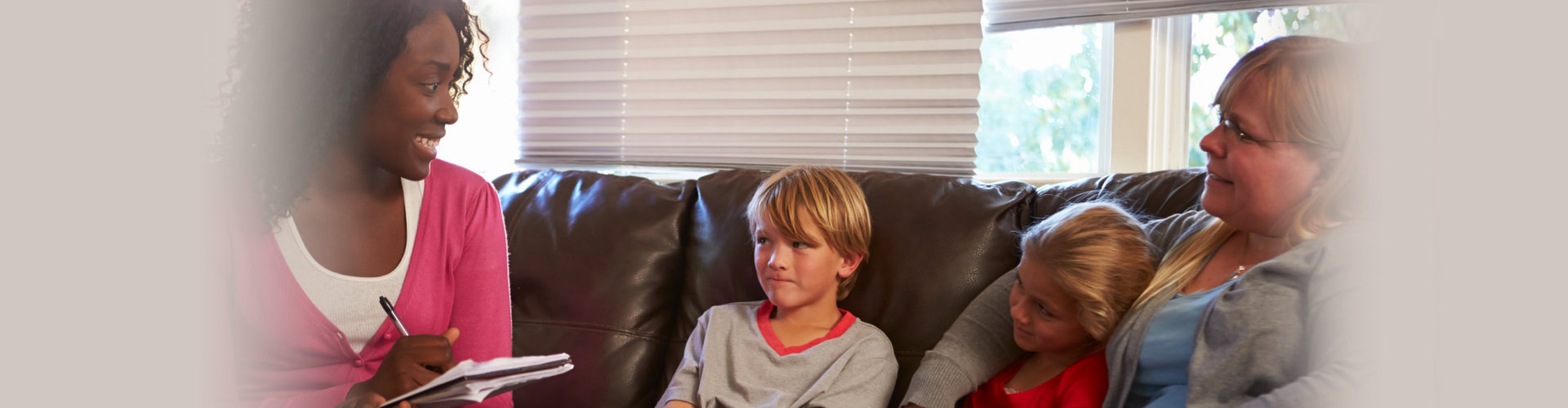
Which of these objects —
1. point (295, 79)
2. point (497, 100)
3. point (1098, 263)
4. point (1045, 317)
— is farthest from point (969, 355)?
point (497, 100)

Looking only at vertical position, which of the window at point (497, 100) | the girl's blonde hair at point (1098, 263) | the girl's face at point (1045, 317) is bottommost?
the girl's face at point (1045, 317)

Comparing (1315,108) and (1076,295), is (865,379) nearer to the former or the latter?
(1076,295)

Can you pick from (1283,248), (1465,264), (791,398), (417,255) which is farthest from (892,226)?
(1465,264)

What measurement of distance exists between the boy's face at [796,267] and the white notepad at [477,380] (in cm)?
57

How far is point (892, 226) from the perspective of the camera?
1.70m

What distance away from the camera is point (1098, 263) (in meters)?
1.30

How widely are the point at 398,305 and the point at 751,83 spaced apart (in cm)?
124

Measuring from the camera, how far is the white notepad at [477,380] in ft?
3.09

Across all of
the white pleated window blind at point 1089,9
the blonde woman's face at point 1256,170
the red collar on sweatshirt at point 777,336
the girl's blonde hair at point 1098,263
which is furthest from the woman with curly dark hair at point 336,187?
the white pleated window blind at point 1089,9

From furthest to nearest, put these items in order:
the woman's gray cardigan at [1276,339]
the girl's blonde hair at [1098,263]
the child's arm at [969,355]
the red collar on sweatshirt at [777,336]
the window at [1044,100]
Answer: the window at [1044,100] < the red collar on sweatshirt at [777,336] < the child's arm at [969,355] < the girl's blonde hair at [1098,263] < the woman's gray cardigan at [1276,339]

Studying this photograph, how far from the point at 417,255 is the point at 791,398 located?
60cm

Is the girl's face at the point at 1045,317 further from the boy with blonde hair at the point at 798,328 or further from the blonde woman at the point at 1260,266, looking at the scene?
the boy with blonde hair at the point at 798,328

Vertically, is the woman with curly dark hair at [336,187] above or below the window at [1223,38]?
below

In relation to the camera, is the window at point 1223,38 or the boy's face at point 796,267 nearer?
the boy's face at point 796,267
